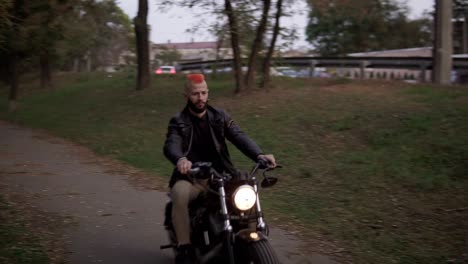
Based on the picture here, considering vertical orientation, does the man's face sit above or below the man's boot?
above

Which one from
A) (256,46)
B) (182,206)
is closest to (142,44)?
(256,46)

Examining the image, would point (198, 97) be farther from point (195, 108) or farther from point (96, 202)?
point (96, 202)

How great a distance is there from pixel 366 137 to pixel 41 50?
11.8 meters

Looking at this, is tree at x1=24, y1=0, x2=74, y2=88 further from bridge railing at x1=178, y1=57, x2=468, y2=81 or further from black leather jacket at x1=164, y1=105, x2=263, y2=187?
black leather jacket at x1=164, y1=105, x2=263, y2=187

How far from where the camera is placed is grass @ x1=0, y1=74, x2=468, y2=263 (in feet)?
25.4

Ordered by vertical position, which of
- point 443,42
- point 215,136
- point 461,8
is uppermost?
point 461,8

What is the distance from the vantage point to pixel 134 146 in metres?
14.5

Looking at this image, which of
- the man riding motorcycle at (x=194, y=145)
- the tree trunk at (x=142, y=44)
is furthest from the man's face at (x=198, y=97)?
the tree trunk at (x=142, y=44)

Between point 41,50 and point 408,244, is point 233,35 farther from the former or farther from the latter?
point 408,244

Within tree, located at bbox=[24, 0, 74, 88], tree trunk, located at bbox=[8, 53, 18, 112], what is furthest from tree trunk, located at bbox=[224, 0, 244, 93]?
tree trunk, located at bbox=[8, 53, 18, 112]

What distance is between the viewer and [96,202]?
9.30 meters

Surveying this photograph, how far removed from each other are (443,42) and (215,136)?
11711mm

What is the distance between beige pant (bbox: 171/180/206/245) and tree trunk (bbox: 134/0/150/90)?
18165 millimetres

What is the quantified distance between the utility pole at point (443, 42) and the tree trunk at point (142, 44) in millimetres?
11087
